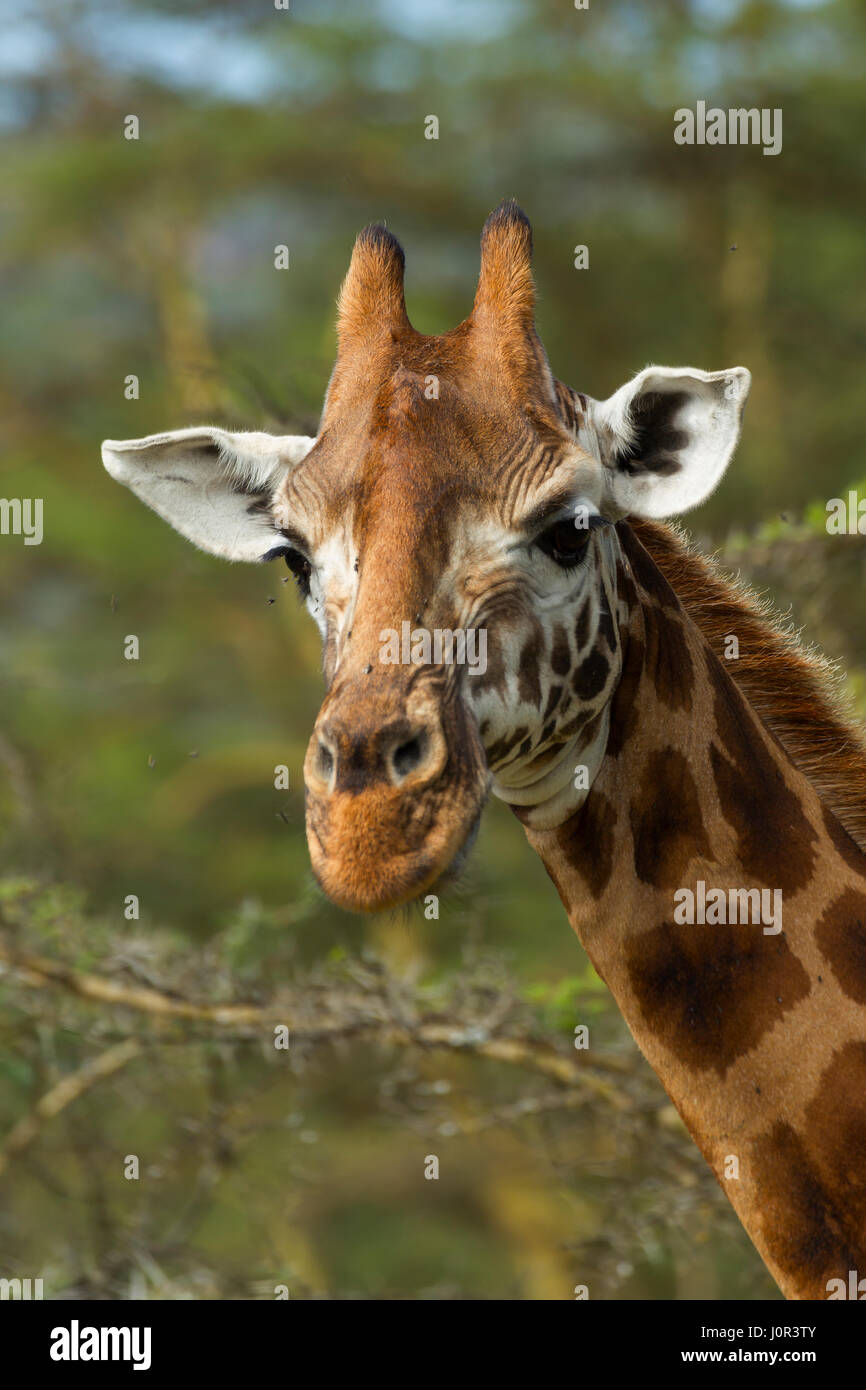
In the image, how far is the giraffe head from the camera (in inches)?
164

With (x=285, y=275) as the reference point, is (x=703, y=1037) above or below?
below

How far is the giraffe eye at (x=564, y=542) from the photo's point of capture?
4777 mm

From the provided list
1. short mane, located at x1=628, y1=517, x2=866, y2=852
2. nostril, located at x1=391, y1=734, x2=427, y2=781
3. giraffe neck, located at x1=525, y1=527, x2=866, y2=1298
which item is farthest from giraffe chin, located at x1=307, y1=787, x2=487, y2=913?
short mane, located at x1=628, y1=517, x2=866, y2=852

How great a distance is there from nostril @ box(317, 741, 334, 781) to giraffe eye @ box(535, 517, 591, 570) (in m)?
1.01

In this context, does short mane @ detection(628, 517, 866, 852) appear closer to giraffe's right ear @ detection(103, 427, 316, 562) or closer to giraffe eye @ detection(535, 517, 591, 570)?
giraffe eye @ detection(535, 517, 591, 570)

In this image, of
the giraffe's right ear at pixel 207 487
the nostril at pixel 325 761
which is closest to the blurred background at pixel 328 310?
the giraffe's right ear at pixel 207 487

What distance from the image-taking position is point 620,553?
17.5 ft

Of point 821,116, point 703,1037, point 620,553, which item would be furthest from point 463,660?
point 821,116

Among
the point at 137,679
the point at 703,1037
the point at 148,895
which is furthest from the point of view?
the point at 148,895

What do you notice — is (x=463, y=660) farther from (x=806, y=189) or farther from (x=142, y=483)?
(x=806, y=189)

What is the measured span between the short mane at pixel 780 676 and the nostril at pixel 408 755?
1.78m

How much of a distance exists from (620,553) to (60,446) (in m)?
21.2

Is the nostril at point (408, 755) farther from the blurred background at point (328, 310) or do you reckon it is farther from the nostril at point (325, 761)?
the blurred background at point (328, 310)

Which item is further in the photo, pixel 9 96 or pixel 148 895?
pixel 9 96
